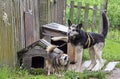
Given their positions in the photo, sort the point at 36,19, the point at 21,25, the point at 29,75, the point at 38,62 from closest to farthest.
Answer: the point at 29,75
the point at 21,25
the point at 38,62
the point at 36,19

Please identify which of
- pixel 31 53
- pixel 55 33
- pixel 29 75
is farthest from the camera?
pixel 55 33

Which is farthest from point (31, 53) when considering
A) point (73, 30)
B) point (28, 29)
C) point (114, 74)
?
point (114, 74)

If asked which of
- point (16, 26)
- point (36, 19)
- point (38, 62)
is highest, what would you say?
point (16, 26)

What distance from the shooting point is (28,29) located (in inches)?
404

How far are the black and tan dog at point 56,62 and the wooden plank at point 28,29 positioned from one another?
88 cm

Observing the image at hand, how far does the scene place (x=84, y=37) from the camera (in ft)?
32.6

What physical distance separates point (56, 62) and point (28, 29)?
1538mm

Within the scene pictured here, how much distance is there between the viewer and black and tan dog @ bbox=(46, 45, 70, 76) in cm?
911

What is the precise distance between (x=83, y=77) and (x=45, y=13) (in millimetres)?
3407

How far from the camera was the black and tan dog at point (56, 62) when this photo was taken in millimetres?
9109

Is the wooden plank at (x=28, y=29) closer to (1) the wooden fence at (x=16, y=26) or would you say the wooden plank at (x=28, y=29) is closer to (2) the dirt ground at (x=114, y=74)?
(1) the wooden fence at (x=16, y=26)

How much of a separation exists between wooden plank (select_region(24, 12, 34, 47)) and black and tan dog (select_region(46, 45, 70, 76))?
34.7 inches

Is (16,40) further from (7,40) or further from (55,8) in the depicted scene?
(55,8)

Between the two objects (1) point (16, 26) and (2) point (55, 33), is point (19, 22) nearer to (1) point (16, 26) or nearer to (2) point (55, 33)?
(1) point (16, 26)
